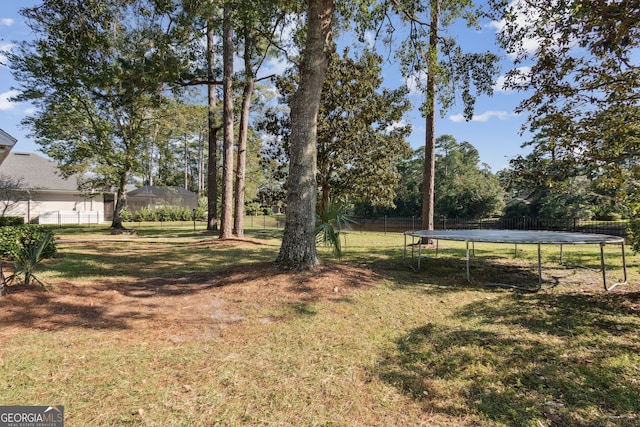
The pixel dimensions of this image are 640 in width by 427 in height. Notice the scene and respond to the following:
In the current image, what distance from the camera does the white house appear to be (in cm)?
2127

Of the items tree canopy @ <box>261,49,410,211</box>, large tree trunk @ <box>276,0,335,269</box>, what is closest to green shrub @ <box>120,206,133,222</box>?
tree canopy @ <box>261,49,410,211</box>

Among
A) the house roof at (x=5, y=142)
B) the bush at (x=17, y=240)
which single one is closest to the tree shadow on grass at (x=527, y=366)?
the house roof at (x=5, y=142)

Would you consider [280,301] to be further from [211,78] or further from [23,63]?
[23,63]

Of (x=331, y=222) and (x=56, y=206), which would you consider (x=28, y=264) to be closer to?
(x=331, y=222)

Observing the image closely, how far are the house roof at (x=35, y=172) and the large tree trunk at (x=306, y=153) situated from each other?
78.1ft

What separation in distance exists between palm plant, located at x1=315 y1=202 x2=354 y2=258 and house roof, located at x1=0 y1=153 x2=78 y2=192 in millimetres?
24027

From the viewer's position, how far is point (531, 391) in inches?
96.5

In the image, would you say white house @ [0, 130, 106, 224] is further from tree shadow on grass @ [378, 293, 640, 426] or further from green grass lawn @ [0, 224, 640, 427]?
tree shadow on grass @ [378, 293, 640, 426]

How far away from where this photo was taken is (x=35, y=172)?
23.4 m

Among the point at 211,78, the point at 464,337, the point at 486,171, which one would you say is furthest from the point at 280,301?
the point at 486,171

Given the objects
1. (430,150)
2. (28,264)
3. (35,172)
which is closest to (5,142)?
(28,264)

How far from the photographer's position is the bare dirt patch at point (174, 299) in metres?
3.61

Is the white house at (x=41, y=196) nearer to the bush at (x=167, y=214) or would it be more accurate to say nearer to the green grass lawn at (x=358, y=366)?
the bush at (x=167, y=214)

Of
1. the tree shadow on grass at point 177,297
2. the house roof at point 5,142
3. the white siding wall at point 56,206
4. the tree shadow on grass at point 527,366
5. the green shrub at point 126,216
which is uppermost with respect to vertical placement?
the house roof at point 5,142
